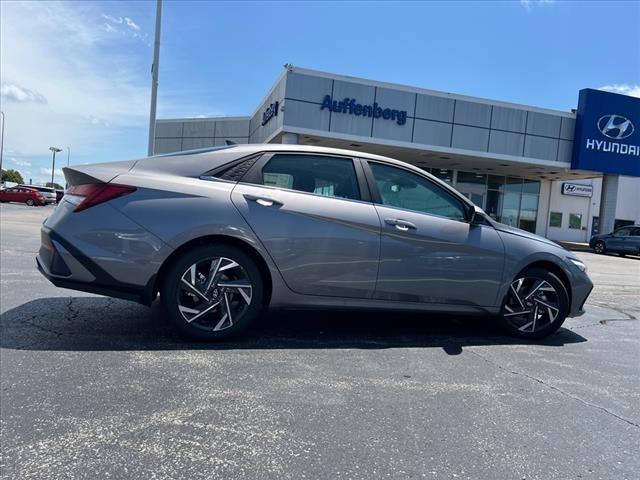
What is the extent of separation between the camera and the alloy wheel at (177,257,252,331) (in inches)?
151

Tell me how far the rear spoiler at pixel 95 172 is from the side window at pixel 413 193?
213cm

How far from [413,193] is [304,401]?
2289 mm

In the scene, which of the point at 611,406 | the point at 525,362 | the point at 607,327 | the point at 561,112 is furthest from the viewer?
the point at 561,112

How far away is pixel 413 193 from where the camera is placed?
4566 millimetres

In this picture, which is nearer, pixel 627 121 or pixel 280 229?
pixel 280 229

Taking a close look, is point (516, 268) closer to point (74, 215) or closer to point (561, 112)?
point (74, 215)

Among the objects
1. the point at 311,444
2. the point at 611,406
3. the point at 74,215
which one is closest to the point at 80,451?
the point at 311,444

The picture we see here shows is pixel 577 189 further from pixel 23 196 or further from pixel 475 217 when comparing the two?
pixel 23 196

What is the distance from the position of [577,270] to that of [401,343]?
6.71 feet

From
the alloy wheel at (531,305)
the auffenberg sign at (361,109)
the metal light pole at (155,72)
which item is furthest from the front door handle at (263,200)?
the auffenberg sign at (361,109)

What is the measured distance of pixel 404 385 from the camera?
3428 millimetres

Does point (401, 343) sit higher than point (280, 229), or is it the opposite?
point (280, 229)

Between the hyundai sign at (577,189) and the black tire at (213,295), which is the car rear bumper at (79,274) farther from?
the hyundai sign at (577,189)

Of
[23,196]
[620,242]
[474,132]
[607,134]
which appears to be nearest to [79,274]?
[474,132]
